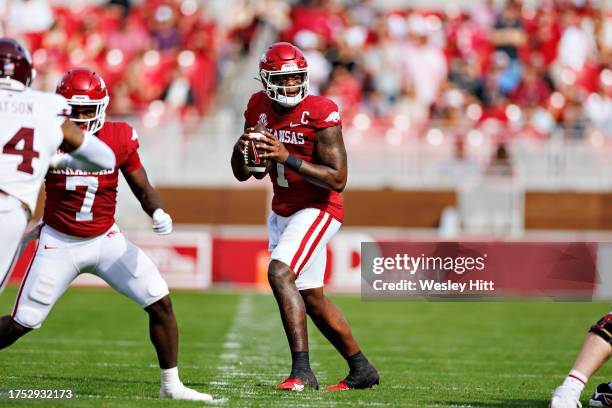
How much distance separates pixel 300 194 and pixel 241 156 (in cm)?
47

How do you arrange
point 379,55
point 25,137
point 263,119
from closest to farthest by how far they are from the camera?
point 25,137 < point 263,119 < point 379,55

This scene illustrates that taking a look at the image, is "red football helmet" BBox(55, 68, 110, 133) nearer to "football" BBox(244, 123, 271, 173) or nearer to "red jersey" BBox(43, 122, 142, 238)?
"red jersey" BBox(43, 122, 142, 238)

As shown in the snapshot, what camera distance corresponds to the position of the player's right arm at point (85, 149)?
5.52 meters

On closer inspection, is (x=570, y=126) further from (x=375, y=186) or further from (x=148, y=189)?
(x=148, y=189)

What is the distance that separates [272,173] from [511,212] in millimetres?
8942

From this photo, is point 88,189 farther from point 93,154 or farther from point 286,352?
point 286,352

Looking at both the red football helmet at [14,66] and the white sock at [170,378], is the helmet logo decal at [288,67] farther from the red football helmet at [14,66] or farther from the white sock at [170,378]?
the white sock at [170,378]

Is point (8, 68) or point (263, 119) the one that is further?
point (263, 119)

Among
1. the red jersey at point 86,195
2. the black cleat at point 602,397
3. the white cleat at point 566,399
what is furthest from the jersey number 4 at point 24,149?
the black cleat at point 602,397

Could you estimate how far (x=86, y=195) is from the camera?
20.0 feet

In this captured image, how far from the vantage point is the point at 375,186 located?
50.8 feet

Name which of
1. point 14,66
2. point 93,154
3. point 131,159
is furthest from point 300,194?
point 14,66

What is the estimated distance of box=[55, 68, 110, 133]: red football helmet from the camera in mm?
6074

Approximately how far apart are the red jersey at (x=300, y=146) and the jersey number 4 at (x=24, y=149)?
1.77 metres
